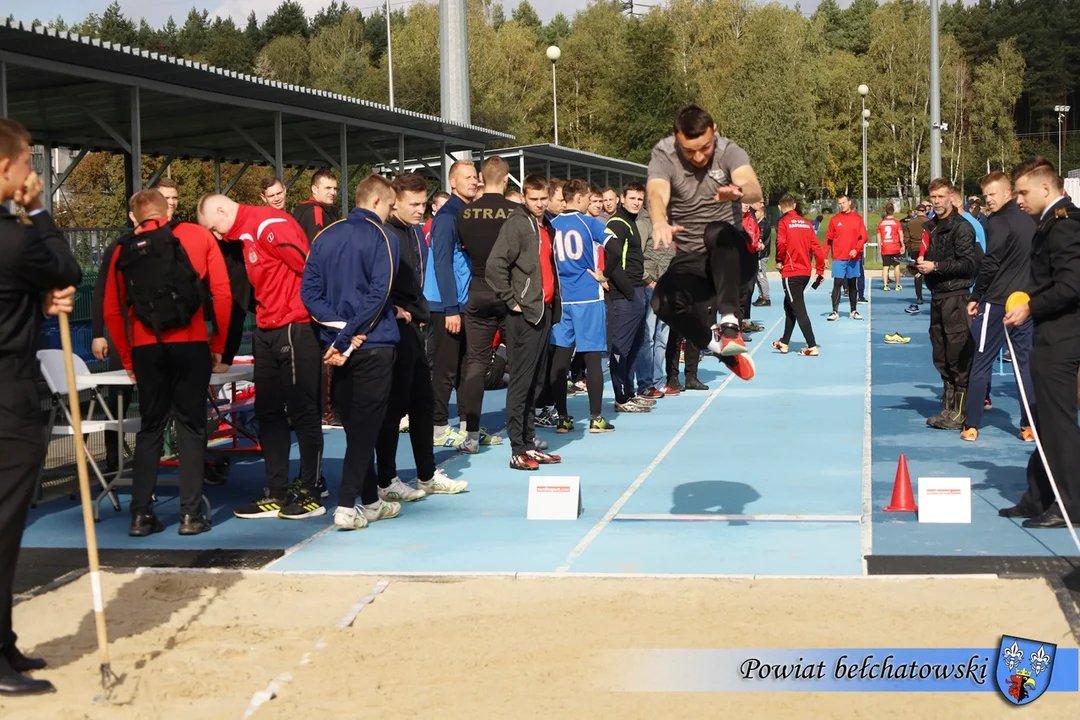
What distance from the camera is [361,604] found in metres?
6.65

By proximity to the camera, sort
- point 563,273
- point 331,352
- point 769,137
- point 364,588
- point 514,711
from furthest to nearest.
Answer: point 769,137
point 563,273
point 331,352
point 364,588
point 514,711

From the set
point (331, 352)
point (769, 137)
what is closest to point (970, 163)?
point (769, 137)

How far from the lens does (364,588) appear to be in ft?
22.9

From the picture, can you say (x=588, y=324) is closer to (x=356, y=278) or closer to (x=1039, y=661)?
(x=356, y=278)

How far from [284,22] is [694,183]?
11797 centimetres

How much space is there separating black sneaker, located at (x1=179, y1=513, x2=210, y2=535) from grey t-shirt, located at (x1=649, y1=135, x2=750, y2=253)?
3.66 m

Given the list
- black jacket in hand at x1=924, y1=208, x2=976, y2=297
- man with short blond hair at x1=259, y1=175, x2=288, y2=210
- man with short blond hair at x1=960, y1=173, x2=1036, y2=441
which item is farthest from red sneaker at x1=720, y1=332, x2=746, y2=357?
black jacket in hand at x1=924, y1=208, x2=976, y2=297

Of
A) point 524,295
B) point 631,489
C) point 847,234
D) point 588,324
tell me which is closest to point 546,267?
point 524,295

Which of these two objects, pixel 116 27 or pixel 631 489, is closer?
pixel 631 489

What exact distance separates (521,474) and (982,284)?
177 inches

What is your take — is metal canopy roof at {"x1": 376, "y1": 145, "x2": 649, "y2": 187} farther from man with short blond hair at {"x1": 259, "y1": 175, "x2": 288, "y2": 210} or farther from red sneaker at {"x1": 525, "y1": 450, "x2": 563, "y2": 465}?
man with short blond hair at {"x1": 259, "y1": 175, "x2": 288, "y2": 210}

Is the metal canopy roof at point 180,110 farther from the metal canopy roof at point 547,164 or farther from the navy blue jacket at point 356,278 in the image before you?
the navy blue jacket at point 356,278

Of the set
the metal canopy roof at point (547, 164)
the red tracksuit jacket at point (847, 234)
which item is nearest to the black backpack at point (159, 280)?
the metal canopy roof at point (547, 164)

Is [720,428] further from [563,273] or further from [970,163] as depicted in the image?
[970,163]
